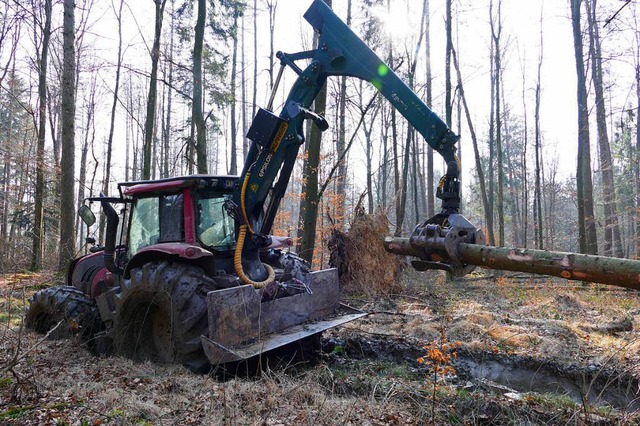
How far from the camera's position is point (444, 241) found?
3.95 metres

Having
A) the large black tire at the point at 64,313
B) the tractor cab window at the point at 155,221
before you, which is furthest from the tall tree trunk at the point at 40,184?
the tractor cab window at the point at 155,221

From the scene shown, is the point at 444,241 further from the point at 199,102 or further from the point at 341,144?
the point at 341,144

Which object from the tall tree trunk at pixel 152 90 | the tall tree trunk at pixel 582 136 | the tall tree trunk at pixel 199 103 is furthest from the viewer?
the tall tree trunk at pixel 582 136

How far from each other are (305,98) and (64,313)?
4241 millimetres

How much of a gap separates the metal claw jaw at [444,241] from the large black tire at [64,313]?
4368 mm

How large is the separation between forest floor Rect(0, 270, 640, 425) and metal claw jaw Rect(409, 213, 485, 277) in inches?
24.6

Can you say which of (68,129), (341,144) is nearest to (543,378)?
(68,129)

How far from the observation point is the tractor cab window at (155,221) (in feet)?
18.1

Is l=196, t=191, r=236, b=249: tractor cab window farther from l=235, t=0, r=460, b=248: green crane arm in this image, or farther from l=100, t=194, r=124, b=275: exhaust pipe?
l=100, t=194, r=124, b=275: exhaust pipe

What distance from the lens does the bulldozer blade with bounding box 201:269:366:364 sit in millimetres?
4457

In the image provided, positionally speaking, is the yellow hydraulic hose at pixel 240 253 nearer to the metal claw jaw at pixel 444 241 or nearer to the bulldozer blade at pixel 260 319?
the bulldozer blade at pixel 260 319

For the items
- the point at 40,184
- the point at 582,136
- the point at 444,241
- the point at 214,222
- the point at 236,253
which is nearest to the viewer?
the point at 444,241

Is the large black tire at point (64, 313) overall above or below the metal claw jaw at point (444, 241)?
below

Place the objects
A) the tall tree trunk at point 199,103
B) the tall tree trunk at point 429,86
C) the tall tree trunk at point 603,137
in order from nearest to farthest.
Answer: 1. the tall tree trunk at point 199,103
2. the tall tree trunk at point 603,137
3. the tall tree trunk at point 429,86
